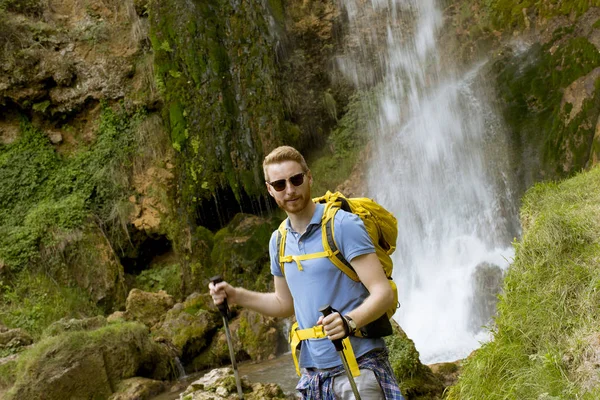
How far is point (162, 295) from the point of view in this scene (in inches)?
478

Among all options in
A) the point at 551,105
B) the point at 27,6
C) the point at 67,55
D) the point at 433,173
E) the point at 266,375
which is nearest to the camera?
the point at 266,375

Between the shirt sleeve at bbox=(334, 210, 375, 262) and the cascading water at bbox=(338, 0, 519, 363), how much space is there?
20.9ft

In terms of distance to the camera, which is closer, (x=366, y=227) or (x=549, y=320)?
(x=366, y=227)

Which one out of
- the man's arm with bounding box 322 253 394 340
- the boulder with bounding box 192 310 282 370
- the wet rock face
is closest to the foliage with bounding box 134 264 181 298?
the boulder with bounding box 192 310 282 370

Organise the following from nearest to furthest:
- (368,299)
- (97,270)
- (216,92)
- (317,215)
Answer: (368,299) < (317,215) < (216,92) < (97,270)

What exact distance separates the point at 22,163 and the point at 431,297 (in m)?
12.4

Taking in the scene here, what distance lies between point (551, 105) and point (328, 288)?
394 inches

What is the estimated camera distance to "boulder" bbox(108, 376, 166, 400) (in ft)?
27.3

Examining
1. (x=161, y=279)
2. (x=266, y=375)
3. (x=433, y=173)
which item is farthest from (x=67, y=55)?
(x=266, y=375)

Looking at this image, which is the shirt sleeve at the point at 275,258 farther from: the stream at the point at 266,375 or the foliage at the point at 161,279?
the foliage at the point at 161,279

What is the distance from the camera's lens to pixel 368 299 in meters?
2.20

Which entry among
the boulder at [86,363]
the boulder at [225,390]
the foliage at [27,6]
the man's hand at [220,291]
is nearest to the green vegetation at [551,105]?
the boulder at [225,390]

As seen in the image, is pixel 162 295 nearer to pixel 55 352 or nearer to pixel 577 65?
pixel 55 352

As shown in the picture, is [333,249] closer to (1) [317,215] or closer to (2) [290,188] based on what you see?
(1) [317,215]
